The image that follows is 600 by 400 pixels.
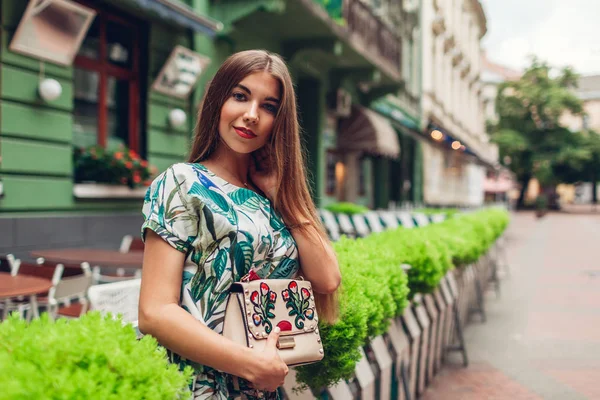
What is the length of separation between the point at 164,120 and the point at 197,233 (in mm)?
7674

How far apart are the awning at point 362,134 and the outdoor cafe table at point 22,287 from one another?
12226 millimetres

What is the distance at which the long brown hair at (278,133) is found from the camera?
1745 mm

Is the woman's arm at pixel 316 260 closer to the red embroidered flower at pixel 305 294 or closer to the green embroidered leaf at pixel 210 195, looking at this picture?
the red embroidered flower at pixel 305 294

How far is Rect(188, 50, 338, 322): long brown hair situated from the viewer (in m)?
1.75

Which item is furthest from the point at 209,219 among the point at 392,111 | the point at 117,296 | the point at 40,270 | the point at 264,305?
the point at 392,111

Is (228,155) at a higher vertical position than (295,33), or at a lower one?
lower

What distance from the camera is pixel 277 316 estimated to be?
1.65 metres

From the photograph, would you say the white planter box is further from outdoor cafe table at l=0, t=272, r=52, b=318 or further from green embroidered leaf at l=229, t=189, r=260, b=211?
green embroidered leaf at l=229, t=189, r=260, b=211

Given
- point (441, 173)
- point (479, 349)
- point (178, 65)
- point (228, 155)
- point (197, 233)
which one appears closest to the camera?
point (197, 233)

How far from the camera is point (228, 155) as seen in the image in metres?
1.78

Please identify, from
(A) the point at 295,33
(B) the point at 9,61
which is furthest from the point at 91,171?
(A) the point at 295,33

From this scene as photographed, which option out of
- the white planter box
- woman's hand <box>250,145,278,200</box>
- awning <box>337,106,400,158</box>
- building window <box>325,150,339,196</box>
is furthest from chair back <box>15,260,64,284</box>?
awning <box>337,106,400,158</box>

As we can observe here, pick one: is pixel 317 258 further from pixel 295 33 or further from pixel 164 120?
pixel 295 33

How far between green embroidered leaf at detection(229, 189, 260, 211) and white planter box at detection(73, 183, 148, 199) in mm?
6118
